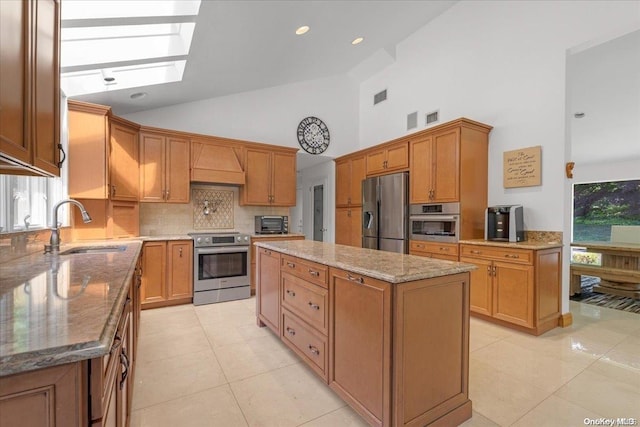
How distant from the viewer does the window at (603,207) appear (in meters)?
6.84

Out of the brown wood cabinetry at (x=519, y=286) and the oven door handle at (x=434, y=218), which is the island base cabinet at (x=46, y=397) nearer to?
the brown wood cabinetry at (x=519, y=286)

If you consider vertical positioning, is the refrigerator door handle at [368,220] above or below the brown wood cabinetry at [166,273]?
above

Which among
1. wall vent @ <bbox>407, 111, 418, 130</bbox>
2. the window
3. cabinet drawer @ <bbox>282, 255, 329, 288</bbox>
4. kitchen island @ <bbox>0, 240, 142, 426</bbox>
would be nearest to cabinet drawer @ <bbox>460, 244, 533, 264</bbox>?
cabinet drawer @ <bbox>282, 255, 329, 288</bbox>

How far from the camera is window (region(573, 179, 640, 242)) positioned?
22.5 feet

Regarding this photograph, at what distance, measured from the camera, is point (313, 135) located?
5.65 m

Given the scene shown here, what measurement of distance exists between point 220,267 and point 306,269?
232 centimetres

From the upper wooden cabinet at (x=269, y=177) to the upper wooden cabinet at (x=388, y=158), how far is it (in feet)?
4.41

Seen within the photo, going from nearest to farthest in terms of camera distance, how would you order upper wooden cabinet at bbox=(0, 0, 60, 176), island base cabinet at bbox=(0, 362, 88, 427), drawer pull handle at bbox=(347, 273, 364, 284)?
island base cabinet at bbox=(0, 362, 88, 427) → upper wooden cabinet at bbox=(0, 0, 60, 176) → drawer pull handle at bbox=(347, 273, 364, 284)

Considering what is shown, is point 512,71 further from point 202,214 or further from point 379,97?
point 202,214

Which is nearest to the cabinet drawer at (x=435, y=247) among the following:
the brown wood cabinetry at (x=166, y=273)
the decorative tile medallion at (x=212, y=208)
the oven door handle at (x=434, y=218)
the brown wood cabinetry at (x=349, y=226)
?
the oven door handle at (x=434, y=218)

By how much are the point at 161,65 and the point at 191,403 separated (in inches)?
142

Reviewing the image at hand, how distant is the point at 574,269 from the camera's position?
448 cm

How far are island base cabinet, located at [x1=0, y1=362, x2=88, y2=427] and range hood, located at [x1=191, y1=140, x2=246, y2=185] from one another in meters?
3.86

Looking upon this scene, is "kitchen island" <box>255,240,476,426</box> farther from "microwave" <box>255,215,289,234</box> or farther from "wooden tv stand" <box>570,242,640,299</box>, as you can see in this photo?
"wooden tv stand" <box>570,242,640,299</box>
